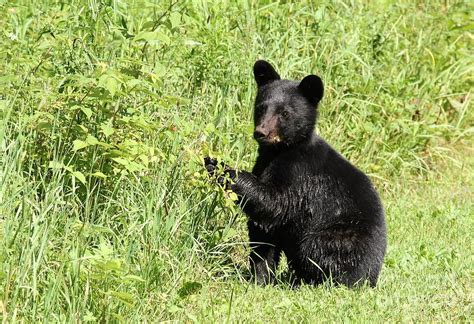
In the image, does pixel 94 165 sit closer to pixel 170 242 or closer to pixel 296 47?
pixel 170 242

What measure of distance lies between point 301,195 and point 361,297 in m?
0.96

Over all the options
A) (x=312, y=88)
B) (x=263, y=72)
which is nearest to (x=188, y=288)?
(x=312, y=88)

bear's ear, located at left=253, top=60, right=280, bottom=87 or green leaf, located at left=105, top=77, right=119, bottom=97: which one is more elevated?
green leaf, located at left=105, top=77, right=119, bottom=97

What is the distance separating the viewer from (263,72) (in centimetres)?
716

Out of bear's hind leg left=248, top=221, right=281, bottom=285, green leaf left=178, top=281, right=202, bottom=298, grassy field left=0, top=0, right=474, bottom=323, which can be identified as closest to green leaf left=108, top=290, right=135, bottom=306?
grassy field left=0, top=0, right=474, bottom=323

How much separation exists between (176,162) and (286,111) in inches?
39.6

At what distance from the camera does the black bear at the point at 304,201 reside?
6590 mm

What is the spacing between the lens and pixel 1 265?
494 cm

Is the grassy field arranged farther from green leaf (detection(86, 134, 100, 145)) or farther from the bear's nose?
the bear's nose

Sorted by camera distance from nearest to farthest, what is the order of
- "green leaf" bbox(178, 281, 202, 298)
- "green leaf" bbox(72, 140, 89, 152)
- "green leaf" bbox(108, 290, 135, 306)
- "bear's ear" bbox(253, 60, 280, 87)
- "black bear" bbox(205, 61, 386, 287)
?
"green leaf" bbox(108, 290, 135, 306)
"green leaf" bbox(178, 281, 202, 298)
"green leaf" bbox(72, 140, 89, 152)
"black bear" bbox(205, 61, 386, 287)
"bear's ear" bbox(253, 60, 280, 87)

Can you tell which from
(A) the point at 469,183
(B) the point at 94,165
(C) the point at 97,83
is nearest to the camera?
(C) the point at 97,83

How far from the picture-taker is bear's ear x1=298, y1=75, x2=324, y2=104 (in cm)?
689

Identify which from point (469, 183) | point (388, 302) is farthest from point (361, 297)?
point (469, 183)

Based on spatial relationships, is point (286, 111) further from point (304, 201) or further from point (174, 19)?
point (174, 19)
